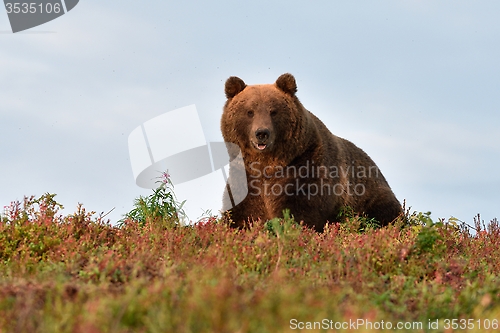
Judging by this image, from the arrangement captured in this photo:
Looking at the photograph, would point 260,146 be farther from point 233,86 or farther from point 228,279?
point 228,279

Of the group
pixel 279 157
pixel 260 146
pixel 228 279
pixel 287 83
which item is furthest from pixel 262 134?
pixel 228 279

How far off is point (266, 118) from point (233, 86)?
1.07 m

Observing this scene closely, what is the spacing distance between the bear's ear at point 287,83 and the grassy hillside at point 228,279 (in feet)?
7.78

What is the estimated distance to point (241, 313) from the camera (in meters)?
3.18

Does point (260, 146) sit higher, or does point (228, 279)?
point (260, 146)

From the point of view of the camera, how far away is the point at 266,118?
345 inches

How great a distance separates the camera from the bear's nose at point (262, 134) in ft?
28.0

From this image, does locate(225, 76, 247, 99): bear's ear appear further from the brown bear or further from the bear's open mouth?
the bear's open mouth

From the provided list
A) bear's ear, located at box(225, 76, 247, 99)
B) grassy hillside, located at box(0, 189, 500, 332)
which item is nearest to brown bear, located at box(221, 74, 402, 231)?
bear's ear, located at box(225, 76, 247, 99)

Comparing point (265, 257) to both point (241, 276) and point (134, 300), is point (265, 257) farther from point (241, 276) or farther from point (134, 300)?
point (134, 300)

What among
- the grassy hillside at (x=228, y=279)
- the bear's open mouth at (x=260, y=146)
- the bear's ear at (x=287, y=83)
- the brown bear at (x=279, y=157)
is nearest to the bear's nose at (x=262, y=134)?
the brown bear at (x=279, y=157)

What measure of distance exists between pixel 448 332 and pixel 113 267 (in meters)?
2.80

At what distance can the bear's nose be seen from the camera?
8.55 m

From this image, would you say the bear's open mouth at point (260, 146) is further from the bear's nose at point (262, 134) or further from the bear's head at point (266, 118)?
the bear's nose at point (262, 134)
